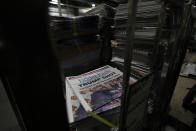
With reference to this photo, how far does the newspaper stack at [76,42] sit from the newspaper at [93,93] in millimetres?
100

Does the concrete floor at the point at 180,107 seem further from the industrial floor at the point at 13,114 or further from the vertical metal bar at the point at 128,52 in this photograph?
the vertical metal bar at the point at 128,52

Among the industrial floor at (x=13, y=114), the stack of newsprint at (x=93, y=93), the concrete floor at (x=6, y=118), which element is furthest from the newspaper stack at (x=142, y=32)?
the concrete floor at (x=6, y=118)

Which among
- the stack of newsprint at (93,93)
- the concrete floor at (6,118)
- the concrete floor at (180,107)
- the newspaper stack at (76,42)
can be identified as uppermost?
the newspaper stack at (76,42)

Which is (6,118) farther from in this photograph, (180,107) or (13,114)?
(180,107)

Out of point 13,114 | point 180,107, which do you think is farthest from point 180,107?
point 13,114

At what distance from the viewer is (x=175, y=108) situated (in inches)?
48.6

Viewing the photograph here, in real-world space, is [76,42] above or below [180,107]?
above

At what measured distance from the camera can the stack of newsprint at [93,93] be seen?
413 millimetres

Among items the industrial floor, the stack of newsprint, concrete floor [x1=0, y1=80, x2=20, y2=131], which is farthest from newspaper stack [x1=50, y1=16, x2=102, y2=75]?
concrete floor [x1=0, y1=80, x2=20, y2=131]

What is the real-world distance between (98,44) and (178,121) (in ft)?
4.10

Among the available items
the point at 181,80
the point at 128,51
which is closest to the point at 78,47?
the point at 128,51

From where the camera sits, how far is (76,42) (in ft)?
2.07

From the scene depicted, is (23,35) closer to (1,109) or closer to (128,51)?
(128,51)

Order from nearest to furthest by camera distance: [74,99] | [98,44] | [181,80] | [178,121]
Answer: [74,99]
[98,44]
[178,121]
[181,80]
